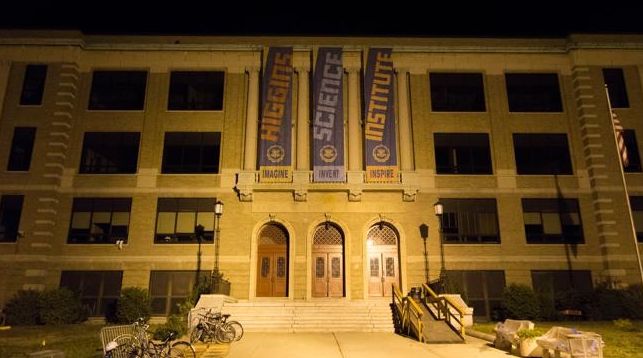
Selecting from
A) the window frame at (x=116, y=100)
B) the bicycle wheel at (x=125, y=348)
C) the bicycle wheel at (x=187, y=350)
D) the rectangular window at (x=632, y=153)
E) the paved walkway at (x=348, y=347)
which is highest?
the window frame at (x=116, y=100)

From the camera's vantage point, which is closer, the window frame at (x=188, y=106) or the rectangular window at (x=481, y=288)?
the rectangular window at (x=481, y=288)

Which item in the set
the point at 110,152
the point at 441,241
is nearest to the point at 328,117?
the point at 441,241

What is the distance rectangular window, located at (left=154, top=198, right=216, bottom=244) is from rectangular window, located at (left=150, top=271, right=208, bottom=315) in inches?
75.7

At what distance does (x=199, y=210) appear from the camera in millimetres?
26609

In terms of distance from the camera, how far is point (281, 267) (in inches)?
1022

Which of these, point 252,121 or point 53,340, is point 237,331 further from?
point 252,121

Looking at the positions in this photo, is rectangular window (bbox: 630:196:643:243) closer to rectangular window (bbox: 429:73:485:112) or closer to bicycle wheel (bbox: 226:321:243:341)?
rectangular window (bbox: 429:73:485:112)

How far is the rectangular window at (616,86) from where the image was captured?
1132 inches

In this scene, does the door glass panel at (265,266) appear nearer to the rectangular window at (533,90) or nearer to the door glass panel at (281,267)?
the door glass panel at (281,267)

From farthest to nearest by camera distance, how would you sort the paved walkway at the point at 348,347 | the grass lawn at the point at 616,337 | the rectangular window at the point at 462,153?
the rectangular window at the point at 462,153 < the paved walkway at the point at 348,347 < the grass lawn at the point at 616,337

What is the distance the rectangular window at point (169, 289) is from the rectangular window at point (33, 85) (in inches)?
544

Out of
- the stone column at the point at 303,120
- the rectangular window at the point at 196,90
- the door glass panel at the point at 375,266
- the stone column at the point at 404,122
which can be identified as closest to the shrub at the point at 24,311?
the rectangular window at the point at 196,90

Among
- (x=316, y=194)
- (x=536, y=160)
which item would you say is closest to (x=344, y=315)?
(x=316, y=194)

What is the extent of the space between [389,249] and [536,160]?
1120 cm
